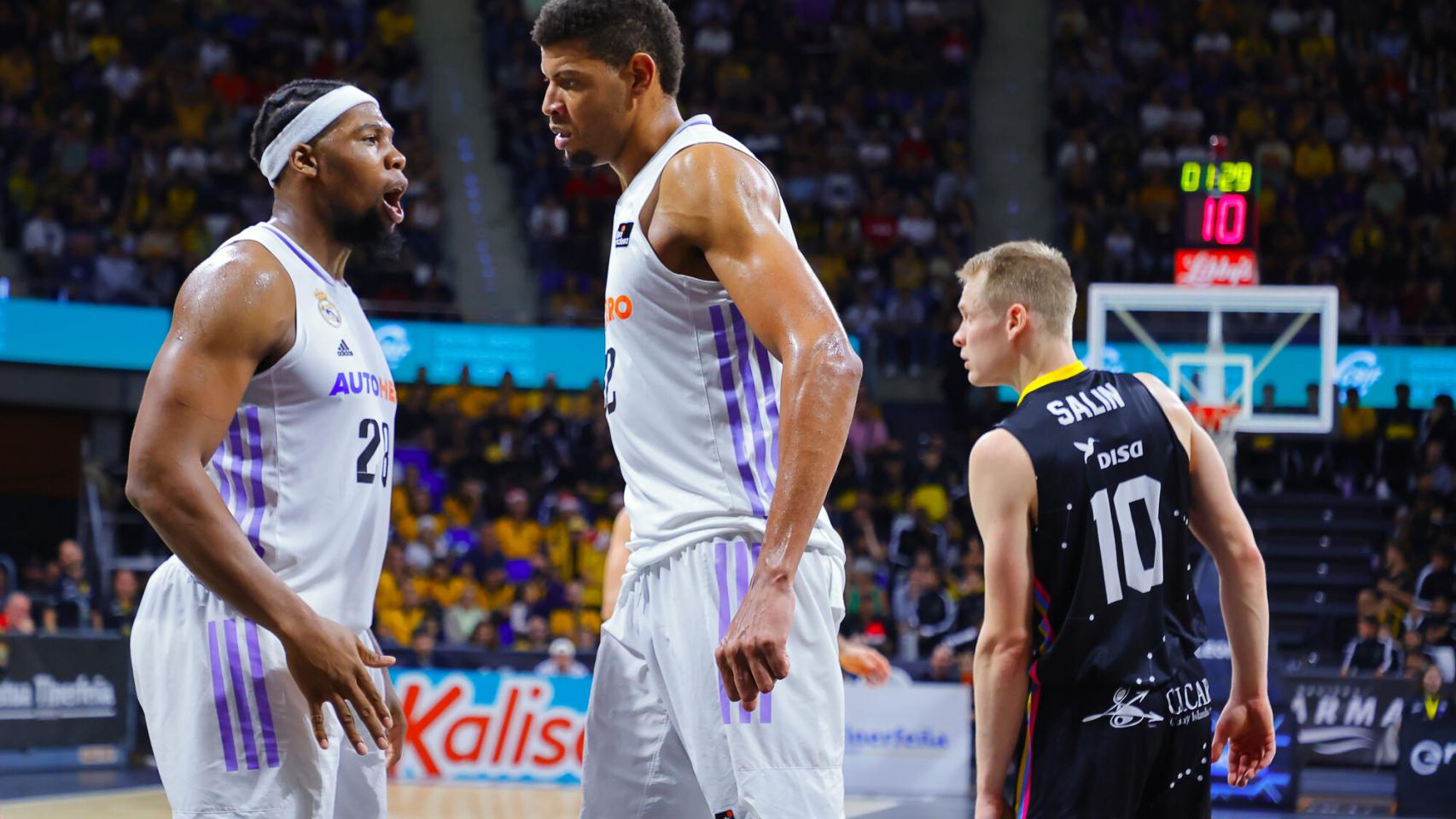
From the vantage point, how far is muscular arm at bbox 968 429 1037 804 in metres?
3.55

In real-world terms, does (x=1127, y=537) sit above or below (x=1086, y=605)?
above

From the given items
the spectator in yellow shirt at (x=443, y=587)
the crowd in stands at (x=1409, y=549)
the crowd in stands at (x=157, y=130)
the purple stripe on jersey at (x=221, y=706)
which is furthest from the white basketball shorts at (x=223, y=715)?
the crowd in stands at (x=157, y=130)

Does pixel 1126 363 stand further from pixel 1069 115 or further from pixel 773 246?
pixel 773 246

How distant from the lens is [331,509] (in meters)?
3.21

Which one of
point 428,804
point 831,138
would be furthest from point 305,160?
point 831,138

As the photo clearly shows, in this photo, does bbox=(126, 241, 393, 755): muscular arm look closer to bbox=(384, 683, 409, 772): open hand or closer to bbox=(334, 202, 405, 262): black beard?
bbox=(384, 683, 409, 772): open hand

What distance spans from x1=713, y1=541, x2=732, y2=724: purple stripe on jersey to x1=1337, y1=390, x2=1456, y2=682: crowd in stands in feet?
34.7

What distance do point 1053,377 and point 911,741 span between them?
26.1ft

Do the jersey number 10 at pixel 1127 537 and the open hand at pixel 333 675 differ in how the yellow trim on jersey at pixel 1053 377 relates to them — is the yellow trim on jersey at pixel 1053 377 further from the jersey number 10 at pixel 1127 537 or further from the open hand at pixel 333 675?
the open hand at pixel 333 675

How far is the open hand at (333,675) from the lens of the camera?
9.21 ft

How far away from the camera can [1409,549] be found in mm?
14969

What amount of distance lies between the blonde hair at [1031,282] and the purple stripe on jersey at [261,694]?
193cm

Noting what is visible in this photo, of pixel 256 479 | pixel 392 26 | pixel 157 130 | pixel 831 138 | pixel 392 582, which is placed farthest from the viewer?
pixel 392 26

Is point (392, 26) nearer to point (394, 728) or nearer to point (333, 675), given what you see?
point (394, 728)
